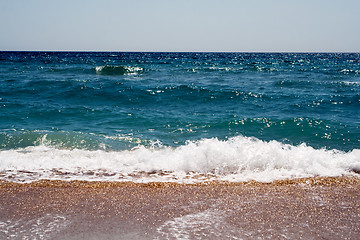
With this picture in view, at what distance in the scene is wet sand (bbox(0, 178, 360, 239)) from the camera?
3.46 meters

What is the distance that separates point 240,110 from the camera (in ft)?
42.4

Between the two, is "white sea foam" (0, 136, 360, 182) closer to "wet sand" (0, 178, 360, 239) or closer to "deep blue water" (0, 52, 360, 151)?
"wet sand" (0, 178, 360, 239)

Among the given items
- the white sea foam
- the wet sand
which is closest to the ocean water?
the white sea foam

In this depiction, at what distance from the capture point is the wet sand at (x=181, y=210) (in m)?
3.46

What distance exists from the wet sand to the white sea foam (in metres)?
0.56

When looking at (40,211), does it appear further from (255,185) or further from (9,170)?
(255,185)

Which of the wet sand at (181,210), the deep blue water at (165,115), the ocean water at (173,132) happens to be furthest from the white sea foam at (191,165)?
the deep blue water at (165,115)

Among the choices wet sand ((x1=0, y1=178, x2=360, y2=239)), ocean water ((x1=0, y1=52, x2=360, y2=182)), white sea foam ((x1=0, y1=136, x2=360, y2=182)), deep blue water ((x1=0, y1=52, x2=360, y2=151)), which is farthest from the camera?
deep blue water ((x1=0, y1=52, x2=360, y2=151))

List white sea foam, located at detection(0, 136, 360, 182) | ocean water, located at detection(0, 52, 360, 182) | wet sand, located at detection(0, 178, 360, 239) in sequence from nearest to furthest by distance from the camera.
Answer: wet sand, located at detection(0, 178, 360, 239) → white sea foam, located at detection(0, 136, 360, 182) → ocean water, located at detection(0, 52, 360, 182)

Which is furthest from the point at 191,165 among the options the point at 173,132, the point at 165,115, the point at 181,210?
the point at 165,115

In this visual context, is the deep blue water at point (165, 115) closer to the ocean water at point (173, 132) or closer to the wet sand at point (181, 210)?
the ocean water at point (173, 132)

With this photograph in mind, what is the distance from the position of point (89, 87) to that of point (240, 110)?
9.64 metres

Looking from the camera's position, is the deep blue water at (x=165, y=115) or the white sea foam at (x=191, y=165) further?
the deep blue water at (x=165, y=115)

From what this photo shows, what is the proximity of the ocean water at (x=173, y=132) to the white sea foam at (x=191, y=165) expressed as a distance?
0.07 ft
